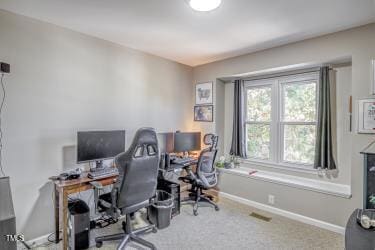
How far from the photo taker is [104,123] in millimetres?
2961

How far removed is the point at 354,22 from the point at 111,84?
3.05m

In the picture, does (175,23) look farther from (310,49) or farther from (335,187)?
(335,187)

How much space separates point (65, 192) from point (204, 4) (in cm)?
225

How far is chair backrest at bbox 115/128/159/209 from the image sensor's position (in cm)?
208

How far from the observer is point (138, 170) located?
2143mm

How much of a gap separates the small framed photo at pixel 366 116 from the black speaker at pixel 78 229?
125 inches

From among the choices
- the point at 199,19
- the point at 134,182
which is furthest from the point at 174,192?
the point at 199,19

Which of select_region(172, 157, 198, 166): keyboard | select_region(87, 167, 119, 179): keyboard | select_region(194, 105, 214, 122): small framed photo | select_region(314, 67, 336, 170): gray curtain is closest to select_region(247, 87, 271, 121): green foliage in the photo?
select_region(194, 105, 214, 122): small framed photo

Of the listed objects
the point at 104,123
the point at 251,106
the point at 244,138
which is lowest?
the point at 244,138

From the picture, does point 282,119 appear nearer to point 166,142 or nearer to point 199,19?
point 166,142

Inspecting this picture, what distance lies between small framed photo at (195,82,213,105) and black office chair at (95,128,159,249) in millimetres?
2105

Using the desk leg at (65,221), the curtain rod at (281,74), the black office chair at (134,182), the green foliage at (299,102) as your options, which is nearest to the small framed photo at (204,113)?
the curtain rod at (281,74)

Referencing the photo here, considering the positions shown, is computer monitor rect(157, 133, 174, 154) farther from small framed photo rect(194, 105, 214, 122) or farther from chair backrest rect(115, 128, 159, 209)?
chair backrest rect(115, 128, 159, 209)

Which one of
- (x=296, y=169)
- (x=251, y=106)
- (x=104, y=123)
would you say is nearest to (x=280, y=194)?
(x=296, y=169)
